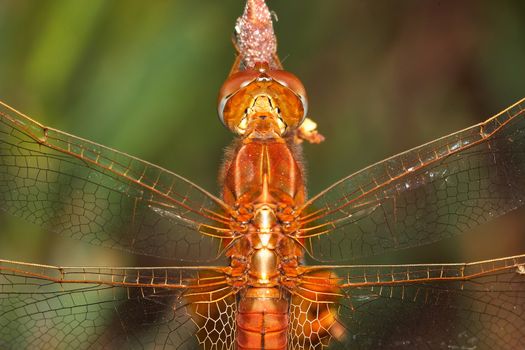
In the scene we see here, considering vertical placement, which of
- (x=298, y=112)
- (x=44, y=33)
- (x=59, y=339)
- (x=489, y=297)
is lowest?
(x=59, y=339)

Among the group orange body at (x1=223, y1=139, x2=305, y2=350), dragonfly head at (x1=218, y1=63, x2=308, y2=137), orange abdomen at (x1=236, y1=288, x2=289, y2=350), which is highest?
dragonfly head at (x1=218, y1=63, x2=308, y2=137)

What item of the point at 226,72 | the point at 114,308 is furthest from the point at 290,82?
the point at 226,72

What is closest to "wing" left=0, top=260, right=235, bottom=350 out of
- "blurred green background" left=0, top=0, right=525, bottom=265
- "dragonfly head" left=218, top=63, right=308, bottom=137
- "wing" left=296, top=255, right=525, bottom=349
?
"wing" left=296, top=255, right=525, bottom=349

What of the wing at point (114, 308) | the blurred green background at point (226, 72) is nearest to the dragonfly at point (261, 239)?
the wing at point (114, 308)

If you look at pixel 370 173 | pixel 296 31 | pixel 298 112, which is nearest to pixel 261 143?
pixel 298 112

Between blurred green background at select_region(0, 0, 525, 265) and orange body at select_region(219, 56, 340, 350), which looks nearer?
orange body at select_region(219, 56, 340, 350)

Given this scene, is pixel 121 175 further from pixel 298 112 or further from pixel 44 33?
pixel 44 33

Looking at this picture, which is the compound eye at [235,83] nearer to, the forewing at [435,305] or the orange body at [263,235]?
the orange body at [263,235]

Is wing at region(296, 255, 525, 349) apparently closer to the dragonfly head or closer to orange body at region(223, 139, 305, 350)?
orange body at region(223, 139, 305, 350)
